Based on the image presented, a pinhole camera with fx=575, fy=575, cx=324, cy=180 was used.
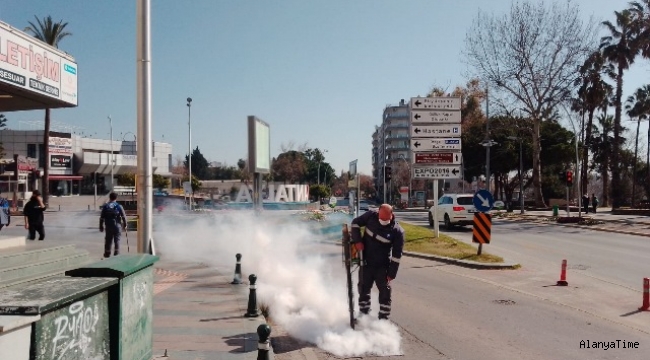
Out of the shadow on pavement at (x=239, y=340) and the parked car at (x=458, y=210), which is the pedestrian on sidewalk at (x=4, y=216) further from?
the parked car at (x=458, y=210)

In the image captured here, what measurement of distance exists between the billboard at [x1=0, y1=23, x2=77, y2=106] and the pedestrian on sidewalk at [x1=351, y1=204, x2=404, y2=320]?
5.96m

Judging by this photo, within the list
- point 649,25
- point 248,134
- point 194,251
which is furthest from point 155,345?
point 649,25

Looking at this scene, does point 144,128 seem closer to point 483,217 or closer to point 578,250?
point 483,217

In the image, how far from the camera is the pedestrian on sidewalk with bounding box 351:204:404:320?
25.1ft

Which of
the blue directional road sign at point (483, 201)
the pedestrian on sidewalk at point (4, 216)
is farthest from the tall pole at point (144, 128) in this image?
the blue directional road sign at point (483, 201)

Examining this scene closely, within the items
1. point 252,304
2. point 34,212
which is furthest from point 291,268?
point 34,212

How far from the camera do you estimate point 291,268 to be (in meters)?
12.1

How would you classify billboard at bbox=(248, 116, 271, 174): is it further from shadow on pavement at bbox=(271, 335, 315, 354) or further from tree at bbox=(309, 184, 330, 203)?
tree at bbox=(309, 184, 330, 203)

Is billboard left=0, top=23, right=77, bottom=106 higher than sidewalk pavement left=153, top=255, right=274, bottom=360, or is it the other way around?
billboard left=0, top=23, right=77, bottom=106

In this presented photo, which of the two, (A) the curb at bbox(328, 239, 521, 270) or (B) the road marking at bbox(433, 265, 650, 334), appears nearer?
(B) the road marking at bbox(433, 265, 650, 334)

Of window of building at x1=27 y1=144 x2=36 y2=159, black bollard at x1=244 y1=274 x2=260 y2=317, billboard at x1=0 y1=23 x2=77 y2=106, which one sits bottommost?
black bollard at x1=244 y1=274 x2=260 y2=317

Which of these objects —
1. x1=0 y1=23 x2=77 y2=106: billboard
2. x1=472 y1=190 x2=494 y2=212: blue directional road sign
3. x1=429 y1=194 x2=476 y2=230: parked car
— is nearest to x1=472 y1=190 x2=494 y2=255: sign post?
x1=472 y1=190 x2=494 y2=212: blue directional road sign

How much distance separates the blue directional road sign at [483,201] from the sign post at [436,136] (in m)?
3.42

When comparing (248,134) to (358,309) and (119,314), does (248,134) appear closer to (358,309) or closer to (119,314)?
(358,309)
